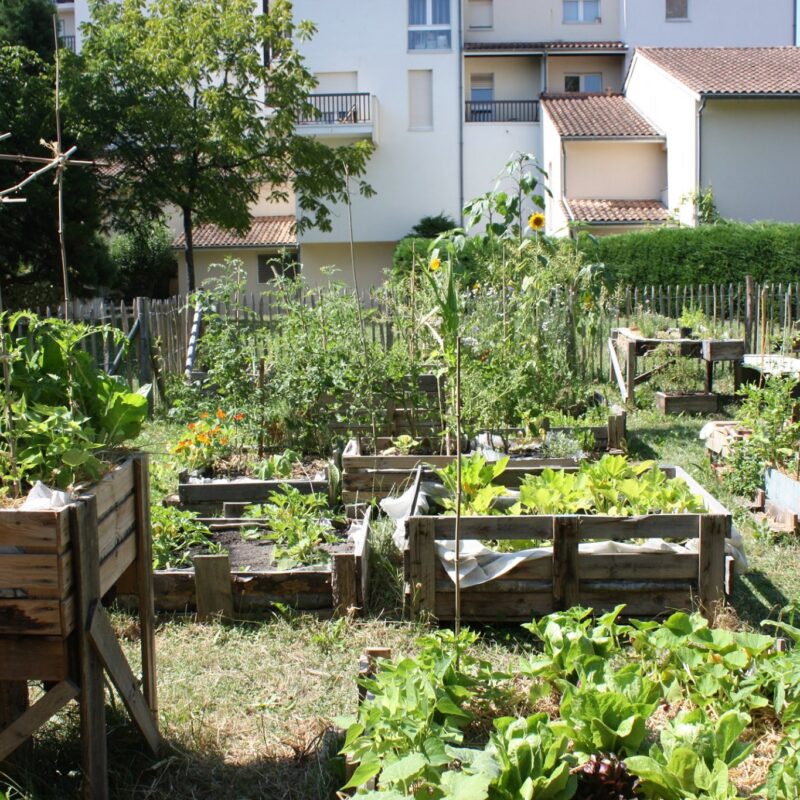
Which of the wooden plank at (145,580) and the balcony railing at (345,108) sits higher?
the balcony railing at (345,108)

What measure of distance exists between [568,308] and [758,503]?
439 cm

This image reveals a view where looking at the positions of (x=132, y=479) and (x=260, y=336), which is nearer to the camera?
(x=132, y=479)

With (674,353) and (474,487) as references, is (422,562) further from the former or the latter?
(674,353)

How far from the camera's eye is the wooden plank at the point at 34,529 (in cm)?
239

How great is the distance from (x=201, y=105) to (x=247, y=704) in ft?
58.4

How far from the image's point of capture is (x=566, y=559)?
4211 mm

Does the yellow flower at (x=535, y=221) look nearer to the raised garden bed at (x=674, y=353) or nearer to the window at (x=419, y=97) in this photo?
the raised garden bed at (x=674, y=353)

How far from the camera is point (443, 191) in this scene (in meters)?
27.1

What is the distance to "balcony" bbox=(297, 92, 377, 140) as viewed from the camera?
26.1 metres

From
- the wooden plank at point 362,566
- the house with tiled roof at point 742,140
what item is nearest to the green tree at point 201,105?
the house with tiled roof at point 742,140

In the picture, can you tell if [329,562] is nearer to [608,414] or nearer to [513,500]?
[513,500]

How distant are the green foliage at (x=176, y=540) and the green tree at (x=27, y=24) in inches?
636

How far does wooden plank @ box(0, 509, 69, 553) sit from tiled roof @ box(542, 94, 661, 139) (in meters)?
24.3

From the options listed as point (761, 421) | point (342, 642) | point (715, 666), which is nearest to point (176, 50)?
point (761, 421)
